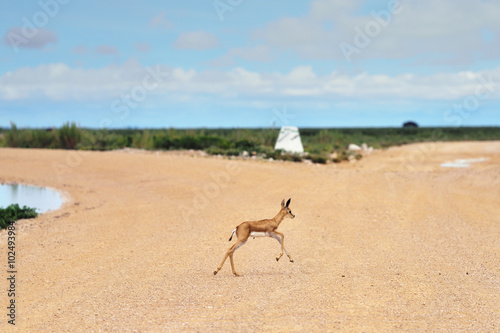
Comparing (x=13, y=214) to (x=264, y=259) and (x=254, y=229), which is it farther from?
(x=254, y=229)

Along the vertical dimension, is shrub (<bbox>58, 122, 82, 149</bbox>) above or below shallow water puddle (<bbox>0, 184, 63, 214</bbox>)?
above

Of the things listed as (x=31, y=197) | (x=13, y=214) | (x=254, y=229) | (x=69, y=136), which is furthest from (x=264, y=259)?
(x=69, y=136)

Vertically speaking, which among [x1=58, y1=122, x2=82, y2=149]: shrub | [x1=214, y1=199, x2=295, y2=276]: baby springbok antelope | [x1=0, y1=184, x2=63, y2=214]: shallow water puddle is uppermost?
[x1=58, y1=122, x2=82, y2=149]: shrub

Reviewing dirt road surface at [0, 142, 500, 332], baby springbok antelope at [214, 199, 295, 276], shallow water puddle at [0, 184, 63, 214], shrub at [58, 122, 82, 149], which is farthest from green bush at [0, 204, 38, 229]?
shrub at [58, 122, 82, 149]

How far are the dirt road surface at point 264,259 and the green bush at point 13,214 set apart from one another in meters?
0.35

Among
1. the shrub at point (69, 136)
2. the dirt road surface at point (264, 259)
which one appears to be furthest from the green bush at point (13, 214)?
the shrub at point (69, 136)

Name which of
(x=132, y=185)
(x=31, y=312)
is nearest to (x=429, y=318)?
(x=31, y=312)

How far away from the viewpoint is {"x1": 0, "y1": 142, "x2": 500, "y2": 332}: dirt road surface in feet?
18.0

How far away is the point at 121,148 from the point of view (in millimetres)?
30562

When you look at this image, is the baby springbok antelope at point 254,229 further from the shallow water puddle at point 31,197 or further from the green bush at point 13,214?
the shallow water puddle at point 31,197

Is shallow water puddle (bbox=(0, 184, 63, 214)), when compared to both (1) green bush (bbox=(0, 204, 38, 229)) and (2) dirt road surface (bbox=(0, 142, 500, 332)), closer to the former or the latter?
(2) dirt road surface (bbox=(0, 142, 500, 332))

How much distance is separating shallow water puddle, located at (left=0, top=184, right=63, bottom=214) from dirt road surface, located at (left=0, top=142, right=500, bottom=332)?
49 centimetres

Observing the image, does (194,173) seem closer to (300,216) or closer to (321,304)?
(300,216)

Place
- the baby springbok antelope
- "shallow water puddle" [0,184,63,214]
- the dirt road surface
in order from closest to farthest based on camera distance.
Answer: the dirt road surface → the baby springbok antelope → "shallow water puddle" [0,184,63,214]
